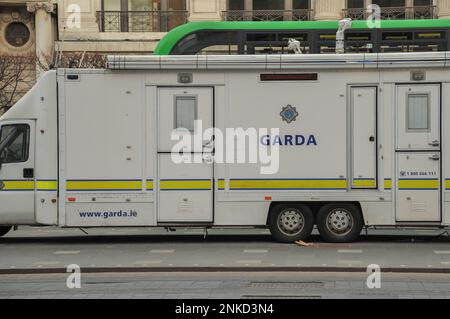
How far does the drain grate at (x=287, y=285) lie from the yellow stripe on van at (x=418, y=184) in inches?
177

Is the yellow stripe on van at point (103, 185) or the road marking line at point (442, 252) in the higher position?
the yellow stripe on van at point (103, 185)

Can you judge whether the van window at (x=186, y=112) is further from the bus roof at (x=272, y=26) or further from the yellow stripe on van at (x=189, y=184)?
the bus roof at (x=272, y=26)

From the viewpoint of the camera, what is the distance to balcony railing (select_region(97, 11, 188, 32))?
38.6 meters

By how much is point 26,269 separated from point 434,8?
1158 inches

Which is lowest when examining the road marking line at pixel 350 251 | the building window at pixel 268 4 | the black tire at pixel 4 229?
the road marking line at pixel 350 251

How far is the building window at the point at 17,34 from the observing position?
133 ft

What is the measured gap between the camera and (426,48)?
16.7 meters

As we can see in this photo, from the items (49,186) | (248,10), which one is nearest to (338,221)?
(49,186)

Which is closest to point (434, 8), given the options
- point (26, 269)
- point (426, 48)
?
point (426, 48)

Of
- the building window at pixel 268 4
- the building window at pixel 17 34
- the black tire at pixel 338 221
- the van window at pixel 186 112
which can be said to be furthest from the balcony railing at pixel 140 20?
the black tire at pixel 338 221

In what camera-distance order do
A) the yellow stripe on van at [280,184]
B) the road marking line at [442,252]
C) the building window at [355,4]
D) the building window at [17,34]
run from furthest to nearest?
the building window at [17,34] → the building window at [355,4] → the yellow stripe on van at [280,184] → the road marking line at [442,252]

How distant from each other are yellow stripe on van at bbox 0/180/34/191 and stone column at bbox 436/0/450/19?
26.6 meters

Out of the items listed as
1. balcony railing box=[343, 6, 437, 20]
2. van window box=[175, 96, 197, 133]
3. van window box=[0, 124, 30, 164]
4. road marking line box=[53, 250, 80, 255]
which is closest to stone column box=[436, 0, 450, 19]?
balcony railing box=[343, 6, 437, 20]

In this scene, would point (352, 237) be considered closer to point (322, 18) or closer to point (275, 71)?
point (275, 71)
